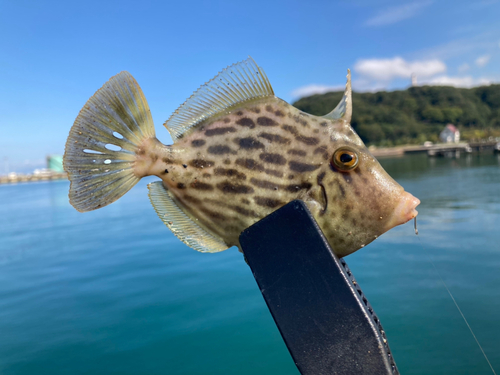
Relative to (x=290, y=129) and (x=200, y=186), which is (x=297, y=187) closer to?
(x=290, y=129)

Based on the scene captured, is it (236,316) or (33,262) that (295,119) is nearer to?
(236,316)

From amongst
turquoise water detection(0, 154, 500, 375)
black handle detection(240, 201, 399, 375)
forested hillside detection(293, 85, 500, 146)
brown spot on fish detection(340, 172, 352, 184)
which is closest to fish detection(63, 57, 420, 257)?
brown spot on fish detection(340, 172, 352, 184)

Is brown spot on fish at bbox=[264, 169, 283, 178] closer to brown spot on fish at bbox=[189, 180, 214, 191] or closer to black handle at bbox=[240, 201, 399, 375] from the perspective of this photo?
black handle at bbox=[240, 201, 399, 375]

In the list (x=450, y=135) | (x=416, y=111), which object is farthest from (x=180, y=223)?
(x=416, y=111)

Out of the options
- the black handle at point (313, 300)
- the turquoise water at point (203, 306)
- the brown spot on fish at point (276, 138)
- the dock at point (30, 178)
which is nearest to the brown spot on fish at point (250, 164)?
the brown spot on fish at point (276, 138)

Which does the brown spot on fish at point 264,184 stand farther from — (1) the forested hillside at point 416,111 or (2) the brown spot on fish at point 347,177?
(1) the forested hillside at point 416,111

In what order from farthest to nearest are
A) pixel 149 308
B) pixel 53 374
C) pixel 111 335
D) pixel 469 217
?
1. pixel 469 217
2. pixel 149 308
3. pixel 111 335
4. pixel 53 374

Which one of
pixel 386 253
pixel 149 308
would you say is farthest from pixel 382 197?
pixel 386 253
